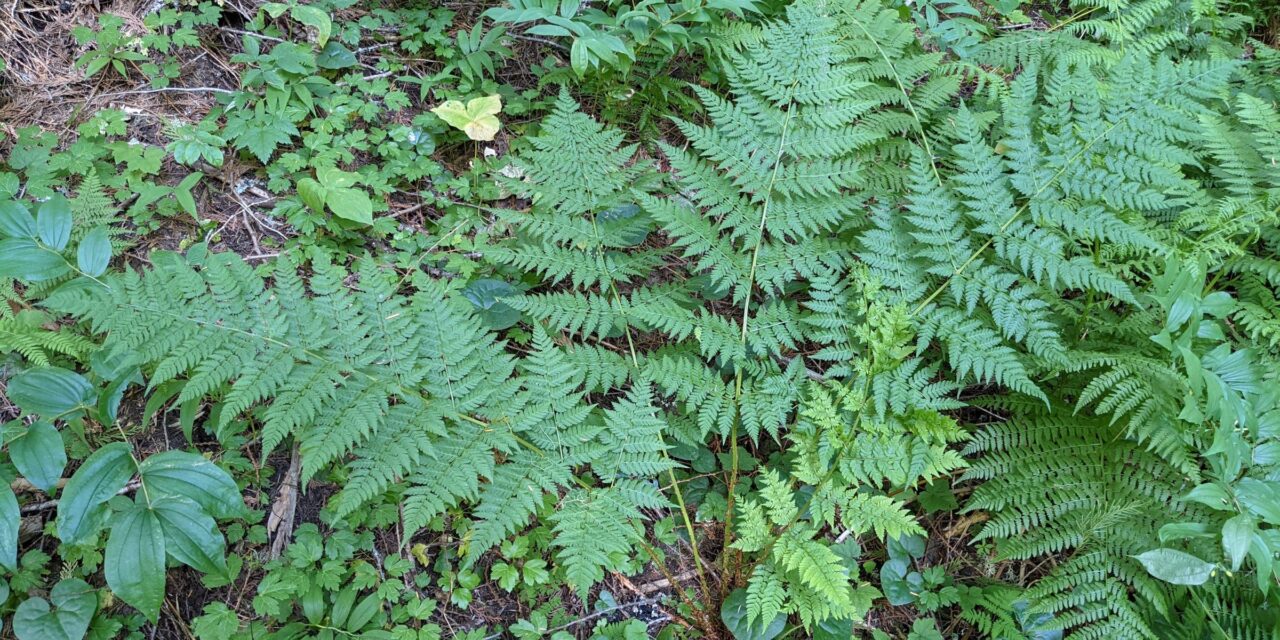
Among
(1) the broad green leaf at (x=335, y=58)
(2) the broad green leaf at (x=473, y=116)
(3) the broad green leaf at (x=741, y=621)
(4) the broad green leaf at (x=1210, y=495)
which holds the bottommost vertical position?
(3) the broad green leaf at (x=741, y=621)

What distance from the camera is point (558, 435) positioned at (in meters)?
2.46

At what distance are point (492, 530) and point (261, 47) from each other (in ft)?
9.44

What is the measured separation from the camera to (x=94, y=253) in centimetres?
240

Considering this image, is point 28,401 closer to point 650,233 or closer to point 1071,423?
point 650,233

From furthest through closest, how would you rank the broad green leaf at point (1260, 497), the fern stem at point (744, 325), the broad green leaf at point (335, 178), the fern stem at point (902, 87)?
the fern stem at point (902, 87), the broad green leaf at point (335, 178), the fern stem at point (744, 325), the broad green leaf at point (1260, 497)

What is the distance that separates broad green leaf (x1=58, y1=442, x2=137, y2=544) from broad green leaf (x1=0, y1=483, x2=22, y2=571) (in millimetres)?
140

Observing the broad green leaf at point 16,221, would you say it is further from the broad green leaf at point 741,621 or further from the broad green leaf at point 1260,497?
the broad green leaf at point 1260,497

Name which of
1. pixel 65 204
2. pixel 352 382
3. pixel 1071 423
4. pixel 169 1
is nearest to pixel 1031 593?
pixel 1071 423

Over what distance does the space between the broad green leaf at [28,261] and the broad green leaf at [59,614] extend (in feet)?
3.30

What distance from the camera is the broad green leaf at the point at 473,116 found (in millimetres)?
3443

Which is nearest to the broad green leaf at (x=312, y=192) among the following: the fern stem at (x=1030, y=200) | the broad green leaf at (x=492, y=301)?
the broad green leaf at (x=492, y=301)

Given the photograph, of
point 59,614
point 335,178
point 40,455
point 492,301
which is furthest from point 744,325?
point 59,614

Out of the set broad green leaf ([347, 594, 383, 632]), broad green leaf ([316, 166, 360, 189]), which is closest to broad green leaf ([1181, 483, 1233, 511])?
broad green leaf ([347, 594, 383, 632])

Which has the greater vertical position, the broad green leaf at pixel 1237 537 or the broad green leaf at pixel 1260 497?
the broad green leaf at pixel 1260 497
